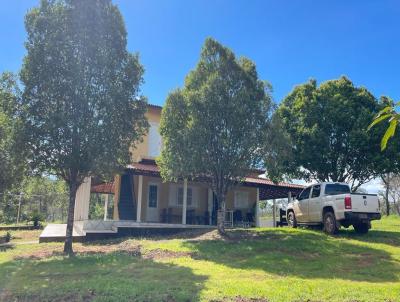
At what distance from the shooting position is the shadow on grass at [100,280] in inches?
292

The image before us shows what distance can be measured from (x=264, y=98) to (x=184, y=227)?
7527 millimetres

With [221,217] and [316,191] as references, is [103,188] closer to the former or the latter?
[221,217]

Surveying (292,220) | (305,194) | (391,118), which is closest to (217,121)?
(305,194)

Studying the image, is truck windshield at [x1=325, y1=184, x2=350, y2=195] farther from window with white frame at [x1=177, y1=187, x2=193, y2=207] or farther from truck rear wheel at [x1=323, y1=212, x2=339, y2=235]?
window with white frame at [x1=177, y1=187, x2=193, y2=207]

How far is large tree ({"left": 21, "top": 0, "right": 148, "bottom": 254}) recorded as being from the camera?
12578mm

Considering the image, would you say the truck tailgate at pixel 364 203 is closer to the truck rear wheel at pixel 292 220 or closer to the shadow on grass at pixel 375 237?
the shadow on grass at pixel 375 237

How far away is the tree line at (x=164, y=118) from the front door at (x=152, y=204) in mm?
5575

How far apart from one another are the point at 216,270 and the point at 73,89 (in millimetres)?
7258

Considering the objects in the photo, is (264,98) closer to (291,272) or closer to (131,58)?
(131,58)

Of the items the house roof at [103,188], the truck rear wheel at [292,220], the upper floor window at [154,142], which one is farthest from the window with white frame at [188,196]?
the house roof at [103,188]

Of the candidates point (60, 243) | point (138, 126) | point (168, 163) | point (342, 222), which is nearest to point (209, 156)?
point (168, 163)

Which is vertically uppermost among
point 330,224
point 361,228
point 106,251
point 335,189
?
point 335,189

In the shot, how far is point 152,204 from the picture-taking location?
22078mm

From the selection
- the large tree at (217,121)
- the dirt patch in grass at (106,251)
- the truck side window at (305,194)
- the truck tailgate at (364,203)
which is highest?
the large tree at (217,121)
